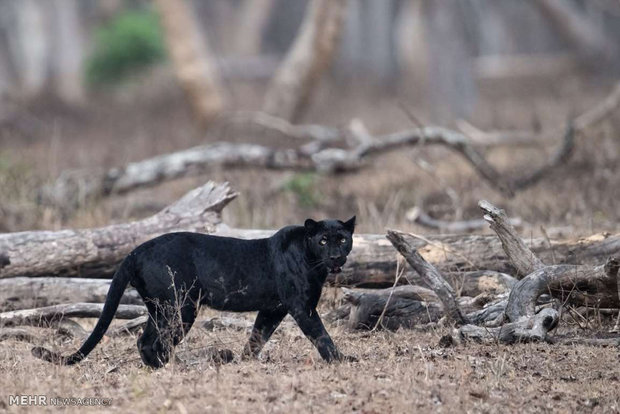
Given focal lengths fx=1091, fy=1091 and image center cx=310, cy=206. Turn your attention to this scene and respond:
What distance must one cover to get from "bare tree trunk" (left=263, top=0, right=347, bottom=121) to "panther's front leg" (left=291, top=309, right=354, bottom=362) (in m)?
14.7

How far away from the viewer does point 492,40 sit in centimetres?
5731

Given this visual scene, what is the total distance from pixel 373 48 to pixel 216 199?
3412 cm

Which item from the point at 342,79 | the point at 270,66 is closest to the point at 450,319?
the point at 342,79

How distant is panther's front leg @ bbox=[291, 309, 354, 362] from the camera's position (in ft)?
23.9

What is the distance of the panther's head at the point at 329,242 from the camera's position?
7.21 meters

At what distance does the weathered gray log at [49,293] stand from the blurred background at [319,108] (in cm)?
277

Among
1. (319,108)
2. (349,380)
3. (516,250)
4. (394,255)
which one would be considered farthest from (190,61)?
(349,380)

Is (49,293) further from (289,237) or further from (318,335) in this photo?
(318,335)

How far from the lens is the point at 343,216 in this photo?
13969mm

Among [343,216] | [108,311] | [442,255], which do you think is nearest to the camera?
[108,311]

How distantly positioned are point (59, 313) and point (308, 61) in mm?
14022

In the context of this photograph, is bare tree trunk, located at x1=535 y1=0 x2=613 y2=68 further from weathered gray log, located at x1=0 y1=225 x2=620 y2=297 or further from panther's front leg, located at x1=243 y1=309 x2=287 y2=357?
panther's front leg, located at x1=243 y1=309 x2=287 y2=357

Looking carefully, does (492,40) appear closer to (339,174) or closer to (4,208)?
(339,174)

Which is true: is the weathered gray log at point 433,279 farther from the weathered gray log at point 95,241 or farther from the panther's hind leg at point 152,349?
the weathered gray log at point 95,241
